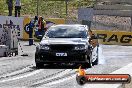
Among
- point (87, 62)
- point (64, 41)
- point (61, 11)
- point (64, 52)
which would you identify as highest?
point (64, 41)

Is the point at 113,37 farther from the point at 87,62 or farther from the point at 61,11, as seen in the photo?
the point at 87,62

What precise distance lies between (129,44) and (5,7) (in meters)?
26.1

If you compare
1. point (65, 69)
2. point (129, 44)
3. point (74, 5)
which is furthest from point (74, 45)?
point (74, 5)

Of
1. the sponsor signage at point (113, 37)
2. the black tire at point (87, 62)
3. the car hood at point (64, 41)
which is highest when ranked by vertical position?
the car hood at point (64, 41)

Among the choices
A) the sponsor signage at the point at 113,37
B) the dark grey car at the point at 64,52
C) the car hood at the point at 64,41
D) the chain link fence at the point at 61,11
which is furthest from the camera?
the chain link fence at the point at 61,11

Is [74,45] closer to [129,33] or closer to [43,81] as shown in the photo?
[43,81]

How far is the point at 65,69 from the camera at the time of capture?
613 inches

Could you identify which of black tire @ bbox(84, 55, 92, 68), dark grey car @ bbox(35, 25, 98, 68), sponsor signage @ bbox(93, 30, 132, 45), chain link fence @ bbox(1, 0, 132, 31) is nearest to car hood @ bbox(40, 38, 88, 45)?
dark grey car @ bbox(35, 25, 98, 68)

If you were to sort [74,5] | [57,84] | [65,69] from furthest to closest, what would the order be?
[74,5] < [65,69] < [57,84]

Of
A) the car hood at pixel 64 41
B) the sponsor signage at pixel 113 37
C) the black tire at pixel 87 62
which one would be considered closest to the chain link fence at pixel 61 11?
the sponsor signage at pixel 113 37

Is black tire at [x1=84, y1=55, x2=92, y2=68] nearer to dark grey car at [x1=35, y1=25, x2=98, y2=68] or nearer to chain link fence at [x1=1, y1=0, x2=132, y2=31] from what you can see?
dark grey car at [x1=35, y1=25, x2=98, y2=68]

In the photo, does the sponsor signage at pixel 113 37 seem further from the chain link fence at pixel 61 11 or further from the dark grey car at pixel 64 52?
the dark grey car at pixel 64 52

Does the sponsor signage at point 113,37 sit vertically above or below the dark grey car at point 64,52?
below

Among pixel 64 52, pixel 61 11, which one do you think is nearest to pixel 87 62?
pixel 64 52
